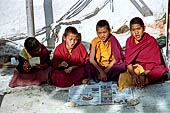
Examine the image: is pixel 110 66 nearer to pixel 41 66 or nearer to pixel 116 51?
pixel 116 51

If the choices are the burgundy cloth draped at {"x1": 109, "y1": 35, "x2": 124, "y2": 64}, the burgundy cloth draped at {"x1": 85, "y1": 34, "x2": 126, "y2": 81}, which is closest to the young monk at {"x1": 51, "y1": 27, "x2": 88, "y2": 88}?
the burgundy cloth draped at {"x1": 85, "y1": 34, "x2": 126, "y2": 81}

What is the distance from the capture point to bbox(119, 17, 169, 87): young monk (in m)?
4.45

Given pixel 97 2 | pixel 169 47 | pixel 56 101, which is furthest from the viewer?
pixel 97 2

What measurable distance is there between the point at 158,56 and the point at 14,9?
298 centimetres

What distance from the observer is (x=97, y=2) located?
5832mm

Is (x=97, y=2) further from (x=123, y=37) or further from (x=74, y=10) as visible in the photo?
(x=123, y=37)

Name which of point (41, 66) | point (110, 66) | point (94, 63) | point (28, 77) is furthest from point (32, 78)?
point (110, 66)

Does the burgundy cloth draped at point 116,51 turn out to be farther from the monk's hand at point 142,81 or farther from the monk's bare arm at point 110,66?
the monk's hand at point 142,81

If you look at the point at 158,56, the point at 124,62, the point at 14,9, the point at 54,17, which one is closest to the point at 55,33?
the point at 54,17

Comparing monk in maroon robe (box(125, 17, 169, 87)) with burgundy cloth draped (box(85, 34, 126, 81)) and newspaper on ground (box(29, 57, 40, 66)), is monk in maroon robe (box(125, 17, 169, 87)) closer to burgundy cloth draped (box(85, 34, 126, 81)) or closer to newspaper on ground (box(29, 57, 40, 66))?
burgundy cloth draped (box(85, 34, 126, 81))

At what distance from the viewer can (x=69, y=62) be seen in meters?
4.89

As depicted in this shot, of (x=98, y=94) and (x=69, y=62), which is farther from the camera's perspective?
(x=69, y=62)

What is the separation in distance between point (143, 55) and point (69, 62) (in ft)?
3.95

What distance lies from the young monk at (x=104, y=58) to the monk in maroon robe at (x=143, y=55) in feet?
0.60
